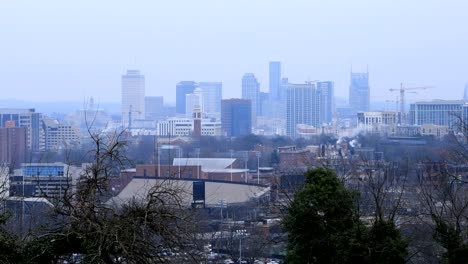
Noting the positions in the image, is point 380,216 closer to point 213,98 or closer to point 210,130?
point 210,130

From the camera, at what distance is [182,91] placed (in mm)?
105062

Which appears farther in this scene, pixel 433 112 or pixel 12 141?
pixel 433 112

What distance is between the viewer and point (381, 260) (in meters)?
6.73

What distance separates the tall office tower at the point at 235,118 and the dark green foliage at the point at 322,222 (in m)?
62.9

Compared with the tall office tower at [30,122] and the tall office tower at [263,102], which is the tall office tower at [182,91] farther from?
the tall office tower at [30,122]

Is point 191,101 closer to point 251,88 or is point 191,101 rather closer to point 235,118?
point 251,88

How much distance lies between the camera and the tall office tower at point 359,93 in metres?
105

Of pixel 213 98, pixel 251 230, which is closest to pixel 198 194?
pixel 251 230

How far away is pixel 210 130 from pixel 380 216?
6046 centimetres

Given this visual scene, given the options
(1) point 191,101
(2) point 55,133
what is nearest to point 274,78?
(1) point 191,101

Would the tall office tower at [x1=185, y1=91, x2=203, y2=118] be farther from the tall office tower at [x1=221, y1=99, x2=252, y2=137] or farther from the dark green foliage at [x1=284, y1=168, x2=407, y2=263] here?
the dark green foliage at [x1=284, y1=168, x2=407, y2=263]

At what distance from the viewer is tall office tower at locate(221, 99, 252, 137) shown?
234 feet

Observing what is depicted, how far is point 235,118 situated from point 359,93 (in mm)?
36605

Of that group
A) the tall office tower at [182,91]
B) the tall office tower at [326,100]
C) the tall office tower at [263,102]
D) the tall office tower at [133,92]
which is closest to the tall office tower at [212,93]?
the tall office tower at [182,91]
